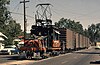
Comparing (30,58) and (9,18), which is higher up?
(9,18)

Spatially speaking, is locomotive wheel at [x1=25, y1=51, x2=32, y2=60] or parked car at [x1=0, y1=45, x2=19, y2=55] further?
parked car at [x1=0, y1=45, x2=19, y2=55]

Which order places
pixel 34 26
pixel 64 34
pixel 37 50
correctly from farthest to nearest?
pixel 64 34 < pixel 34 26 < pixel 37 50

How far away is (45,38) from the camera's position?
39.3 metres

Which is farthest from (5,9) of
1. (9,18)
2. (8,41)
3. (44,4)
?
(44,4)

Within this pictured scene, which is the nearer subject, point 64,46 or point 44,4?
point 44,4

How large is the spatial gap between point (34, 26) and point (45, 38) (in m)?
1.98

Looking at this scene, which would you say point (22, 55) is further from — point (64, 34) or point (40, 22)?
point (64, 34)

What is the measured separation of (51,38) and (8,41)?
44.1 m

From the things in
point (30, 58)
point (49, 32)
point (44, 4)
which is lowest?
point (30, 58)

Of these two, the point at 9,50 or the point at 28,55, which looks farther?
the point at 9,50

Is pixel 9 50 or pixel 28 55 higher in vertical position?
pixel 9 50

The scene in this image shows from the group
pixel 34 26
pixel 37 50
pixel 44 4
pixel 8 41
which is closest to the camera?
pixel 37 50

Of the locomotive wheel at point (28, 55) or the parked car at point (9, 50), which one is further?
the parked car at point (9, 50)

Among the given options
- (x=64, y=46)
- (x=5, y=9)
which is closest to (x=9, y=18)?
(x=5, y=9)
